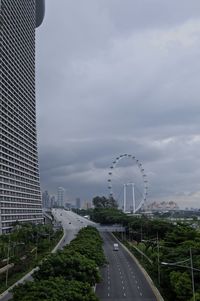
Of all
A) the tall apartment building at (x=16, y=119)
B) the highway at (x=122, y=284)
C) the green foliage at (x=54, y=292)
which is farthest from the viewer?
the tall apartment building at (x=16, y=119)

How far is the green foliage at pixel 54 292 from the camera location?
1533 inches

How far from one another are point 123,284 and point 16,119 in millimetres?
105716

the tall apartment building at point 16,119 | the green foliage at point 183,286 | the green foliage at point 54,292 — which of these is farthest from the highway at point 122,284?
the tall apartment building at point 16,119

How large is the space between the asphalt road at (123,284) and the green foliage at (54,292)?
20617mm

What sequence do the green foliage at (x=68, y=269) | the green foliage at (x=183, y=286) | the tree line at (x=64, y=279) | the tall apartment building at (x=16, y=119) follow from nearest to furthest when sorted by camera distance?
the tree line at (x=64, y=279)
the green foliage at (x=183, y=286)
the green foliage at (x=68, y=269)
the tall apartment building at (x=16, y=119)

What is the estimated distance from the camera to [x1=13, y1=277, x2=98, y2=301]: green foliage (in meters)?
38.9

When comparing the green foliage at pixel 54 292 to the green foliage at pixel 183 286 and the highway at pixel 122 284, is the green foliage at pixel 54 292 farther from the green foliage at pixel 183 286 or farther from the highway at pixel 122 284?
the highway at pixel 122 284

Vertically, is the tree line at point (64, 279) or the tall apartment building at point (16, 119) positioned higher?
the tall apartment building at point (16, 119)

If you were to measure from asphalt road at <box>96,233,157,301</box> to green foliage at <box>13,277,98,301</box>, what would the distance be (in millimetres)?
20617

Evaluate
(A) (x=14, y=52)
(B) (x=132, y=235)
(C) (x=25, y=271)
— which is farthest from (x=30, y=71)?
(C) (x=25, y=271)

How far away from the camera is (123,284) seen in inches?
2950

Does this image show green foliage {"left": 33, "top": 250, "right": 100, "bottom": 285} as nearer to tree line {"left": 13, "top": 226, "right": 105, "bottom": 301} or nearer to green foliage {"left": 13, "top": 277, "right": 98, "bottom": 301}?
tree line {"left": 13, "top": 226, "right": 105, "bottom": 301}

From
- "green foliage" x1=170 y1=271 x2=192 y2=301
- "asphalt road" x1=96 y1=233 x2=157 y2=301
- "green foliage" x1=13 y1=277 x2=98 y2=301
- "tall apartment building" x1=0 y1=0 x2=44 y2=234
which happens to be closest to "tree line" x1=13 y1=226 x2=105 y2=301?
"green foliage" x1=13 y1=277 x2=98 y2=301

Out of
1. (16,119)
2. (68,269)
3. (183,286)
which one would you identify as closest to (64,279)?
(68,269)
